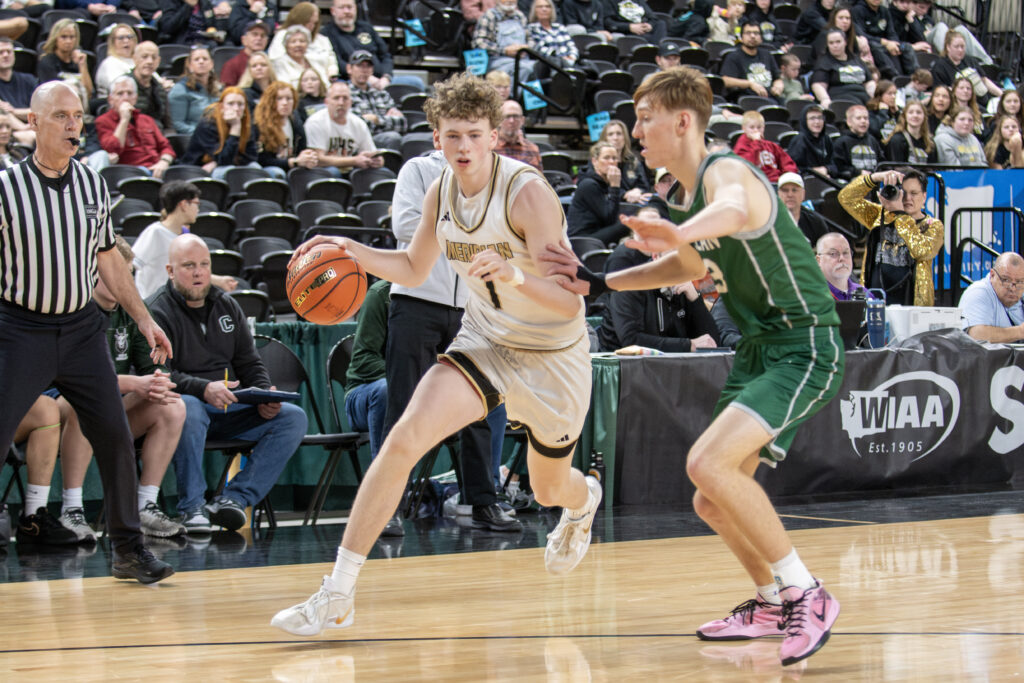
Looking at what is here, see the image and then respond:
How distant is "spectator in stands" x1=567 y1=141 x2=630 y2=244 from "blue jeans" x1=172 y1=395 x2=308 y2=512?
3.74m

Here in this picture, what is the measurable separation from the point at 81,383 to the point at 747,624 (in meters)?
2.55

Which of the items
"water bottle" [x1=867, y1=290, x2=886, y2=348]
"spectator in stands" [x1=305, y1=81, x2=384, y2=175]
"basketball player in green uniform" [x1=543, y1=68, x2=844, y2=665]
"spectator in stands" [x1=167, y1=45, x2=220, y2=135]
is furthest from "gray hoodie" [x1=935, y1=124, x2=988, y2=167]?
"basketball player in green uniform" [x1=543, y1=68, x2=844, y2=665]

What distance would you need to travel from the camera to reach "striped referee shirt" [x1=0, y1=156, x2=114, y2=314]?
Answer: 14.5 feet

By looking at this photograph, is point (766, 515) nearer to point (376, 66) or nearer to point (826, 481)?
point (826, 481)

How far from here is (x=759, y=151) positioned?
37.8 feet

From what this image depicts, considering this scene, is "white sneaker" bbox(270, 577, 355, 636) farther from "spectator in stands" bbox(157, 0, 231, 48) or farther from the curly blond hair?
"spectator in stands" bbox(157, 0, 231, 48)

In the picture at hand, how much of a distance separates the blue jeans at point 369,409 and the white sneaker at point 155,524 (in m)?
1.08

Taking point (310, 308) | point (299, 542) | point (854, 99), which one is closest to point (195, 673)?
point (310, 308)

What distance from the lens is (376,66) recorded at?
12.7 m

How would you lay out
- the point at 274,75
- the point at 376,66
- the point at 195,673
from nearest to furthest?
the point at 195,673 → the point at 274,75 → the point at 376,66

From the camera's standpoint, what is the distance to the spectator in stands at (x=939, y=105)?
1378cm

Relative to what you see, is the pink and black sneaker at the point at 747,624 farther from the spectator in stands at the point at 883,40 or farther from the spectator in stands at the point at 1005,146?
the spectator in stands at the point at 883,40

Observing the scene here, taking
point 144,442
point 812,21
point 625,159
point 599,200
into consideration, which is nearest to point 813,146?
point 625,159

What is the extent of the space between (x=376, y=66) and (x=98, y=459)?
8767mm
